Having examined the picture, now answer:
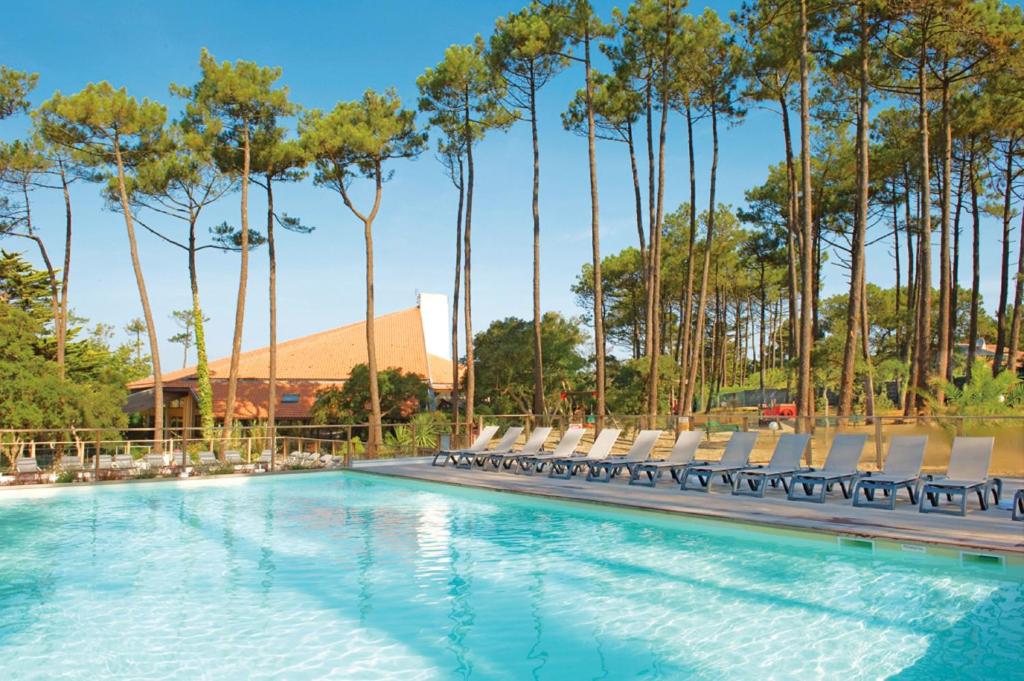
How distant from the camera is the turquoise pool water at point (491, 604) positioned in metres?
5.18

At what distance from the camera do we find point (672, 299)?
41688mm

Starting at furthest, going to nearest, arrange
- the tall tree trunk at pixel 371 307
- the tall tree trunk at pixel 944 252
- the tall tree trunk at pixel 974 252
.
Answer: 1. the tall tree trunk at pixel 371 307
2. the tall tree trunk at pixel 974 252
3. the tall tree trunk at pixel 944 252

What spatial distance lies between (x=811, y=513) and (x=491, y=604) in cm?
416

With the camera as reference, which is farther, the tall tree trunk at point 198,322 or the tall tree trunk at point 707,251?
the tall tree trunk at point 198,322

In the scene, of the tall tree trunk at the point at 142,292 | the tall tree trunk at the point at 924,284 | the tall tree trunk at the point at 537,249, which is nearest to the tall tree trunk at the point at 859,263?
the tall tree trunk at the point at 924,284

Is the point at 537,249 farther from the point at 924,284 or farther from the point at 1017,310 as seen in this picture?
the point at 1017,310

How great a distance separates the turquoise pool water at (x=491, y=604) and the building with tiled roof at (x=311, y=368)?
21.6 m

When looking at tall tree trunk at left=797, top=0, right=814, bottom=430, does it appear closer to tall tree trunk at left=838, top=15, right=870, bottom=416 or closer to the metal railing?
tall tree trunk at left=838, top=15, right=870, bottom=416

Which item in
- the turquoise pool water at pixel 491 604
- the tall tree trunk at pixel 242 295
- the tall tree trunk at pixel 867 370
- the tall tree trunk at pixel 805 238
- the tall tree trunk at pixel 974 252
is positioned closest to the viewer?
the turquoise pool water at pixel 491 604

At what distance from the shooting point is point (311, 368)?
35125 mm

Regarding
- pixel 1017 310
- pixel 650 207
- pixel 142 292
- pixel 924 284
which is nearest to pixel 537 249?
pixel 650 207

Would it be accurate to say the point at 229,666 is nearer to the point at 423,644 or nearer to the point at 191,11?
the point at 423,644

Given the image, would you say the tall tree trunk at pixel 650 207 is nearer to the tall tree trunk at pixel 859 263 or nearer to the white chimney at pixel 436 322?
the tall tree trunk at pixel 859 263

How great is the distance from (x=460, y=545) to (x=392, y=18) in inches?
745
